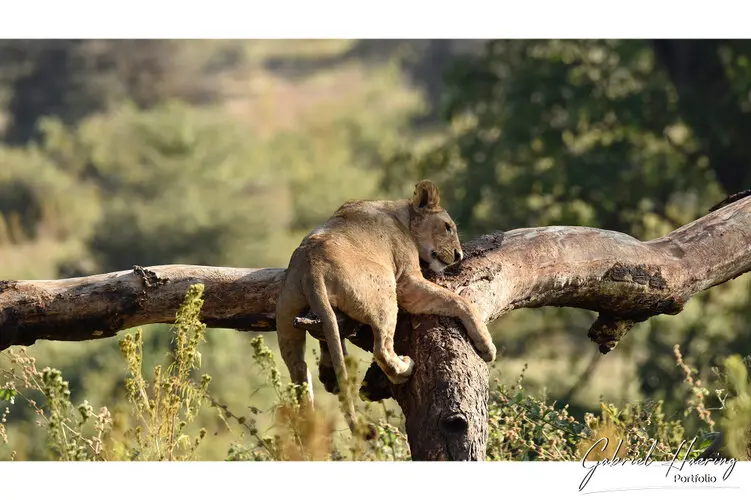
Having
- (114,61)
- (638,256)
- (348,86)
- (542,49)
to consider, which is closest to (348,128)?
(348,86)

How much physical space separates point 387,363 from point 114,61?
81.6 ft

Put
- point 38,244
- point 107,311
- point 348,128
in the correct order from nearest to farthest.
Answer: point 107,311 → point 38,244 → point 348,128

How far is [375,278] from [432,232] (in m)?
0.69

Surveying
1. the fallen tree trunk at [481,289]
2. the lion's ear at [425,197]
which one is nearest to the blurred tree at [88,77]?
the fallen tree trunk at [481,289]

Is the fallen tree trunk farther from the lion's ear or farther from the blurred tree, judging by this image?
the blurred tree

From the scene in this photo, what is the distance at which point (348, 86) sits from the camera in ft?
106

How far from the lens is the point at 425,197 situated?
20.5 ft

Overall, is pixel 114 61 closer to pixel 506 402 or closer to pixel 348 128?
pixel 348 128

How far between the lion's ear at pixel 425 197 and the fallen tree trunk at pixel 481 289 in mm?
371

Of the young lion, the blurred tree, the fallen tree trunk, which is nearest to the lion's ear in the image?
the young lion

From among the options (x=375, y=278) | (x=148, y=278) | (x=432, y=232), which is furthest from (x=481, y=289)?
(x=148, y=278)

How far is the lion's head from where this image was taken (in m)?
6.18

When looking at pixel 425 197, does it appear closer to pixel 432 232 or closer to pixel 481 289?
pixel 432 232

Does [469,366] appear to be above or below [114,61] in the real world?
below
